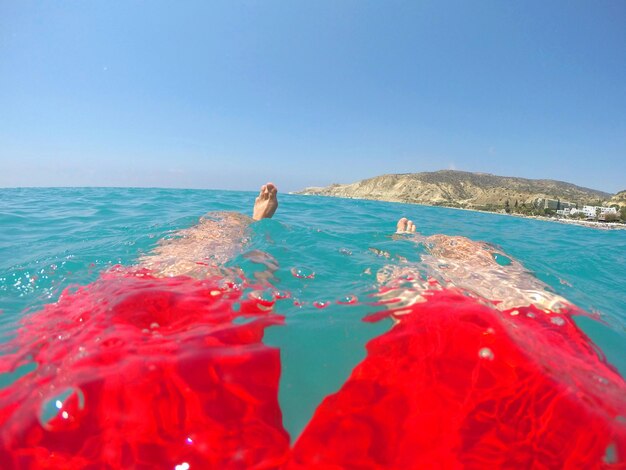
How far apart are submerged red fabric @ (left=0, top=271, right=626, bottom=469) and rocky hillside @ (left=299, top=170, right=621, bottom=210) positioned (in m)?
50.5

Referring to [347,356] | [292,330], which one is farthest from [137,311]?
[347,356]

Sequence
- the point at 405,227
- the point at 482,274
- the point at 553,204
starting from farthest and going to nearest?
1. the point at 553,204
2. the point at 405,227
3. the point at 482,274

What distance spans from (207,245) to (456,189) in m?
63.2

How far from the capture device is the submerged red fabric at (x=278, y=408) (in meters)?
1.17

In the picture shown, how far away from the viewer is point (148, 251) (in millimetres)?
4027

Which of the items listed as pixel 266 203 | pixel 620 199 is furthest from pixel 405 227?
pixel 620 199

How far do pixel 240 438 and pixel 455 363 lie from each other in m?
1.21

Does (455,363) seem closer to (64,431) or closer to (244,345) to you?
(244,345)

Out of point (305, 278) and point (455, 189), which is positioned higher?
point (455, 189)

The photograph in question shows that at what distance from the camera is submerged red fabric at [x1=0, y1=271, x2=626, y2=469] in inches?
46.2

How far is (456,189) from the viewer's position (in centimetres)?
5781

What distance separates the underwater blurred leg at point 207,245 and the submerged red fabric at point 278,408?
124cm

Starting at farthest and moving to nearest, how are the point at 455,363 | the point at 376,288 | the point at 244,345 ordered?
1. the point at 376,288
2. the point at 244,345
3. the point at 455,363

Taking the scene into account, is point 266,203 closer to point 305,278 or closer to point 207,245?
point 207,245
